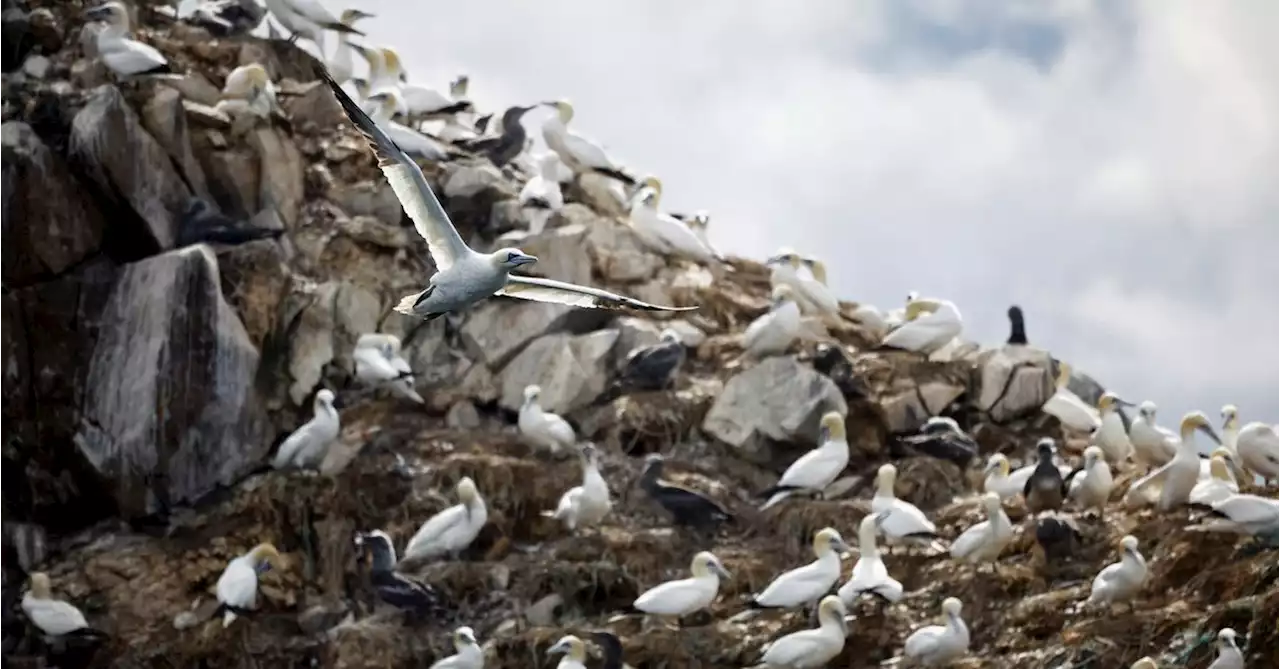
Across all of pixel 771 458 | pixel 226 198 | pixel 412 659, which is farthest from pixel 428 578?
pixel 226 198

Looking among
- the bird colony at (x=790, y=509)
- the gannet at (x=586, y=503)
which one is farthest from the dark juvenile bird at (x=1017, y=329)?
the gannet at (x=586, y=503)

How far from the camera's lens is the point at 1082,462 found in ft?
61.2

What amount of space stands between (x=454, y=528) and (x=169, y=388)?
344 centimetres

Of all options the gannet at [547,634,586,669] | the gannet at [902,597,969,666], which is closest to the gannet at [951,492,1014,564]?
the gannet at [902,597,969,666]

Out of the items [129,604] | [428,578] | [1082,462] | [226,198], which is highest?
[1082,462]

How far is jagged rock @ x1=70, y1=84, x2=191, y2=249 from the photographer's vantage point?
62.7ft

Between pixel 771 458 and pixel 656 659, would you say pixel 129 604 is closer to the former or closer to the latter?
pixel 656 659

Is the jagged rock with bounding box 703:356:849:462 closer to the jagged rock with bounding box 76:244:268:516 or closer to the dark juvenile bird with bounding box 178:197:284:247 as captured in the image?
the jagged rock with bounding box 76:244:268:516

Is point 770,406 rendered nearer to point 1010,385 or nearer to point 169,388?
point 1010,385

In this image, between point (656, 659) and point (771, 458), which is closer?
point (656, 659)

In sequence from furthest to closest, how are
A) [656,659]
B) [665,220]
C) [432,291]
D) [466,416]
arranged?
1. [665,220]
2. [466,416]
3. [656,659]
4. [432,291]

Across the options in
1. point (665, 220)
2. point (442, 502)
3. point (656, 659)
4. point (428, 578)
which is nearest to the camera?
point (656, 659)

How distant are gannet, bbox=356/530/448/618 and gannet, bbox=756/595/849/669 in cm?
298

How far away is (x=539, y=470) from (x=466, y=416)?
1.50m
